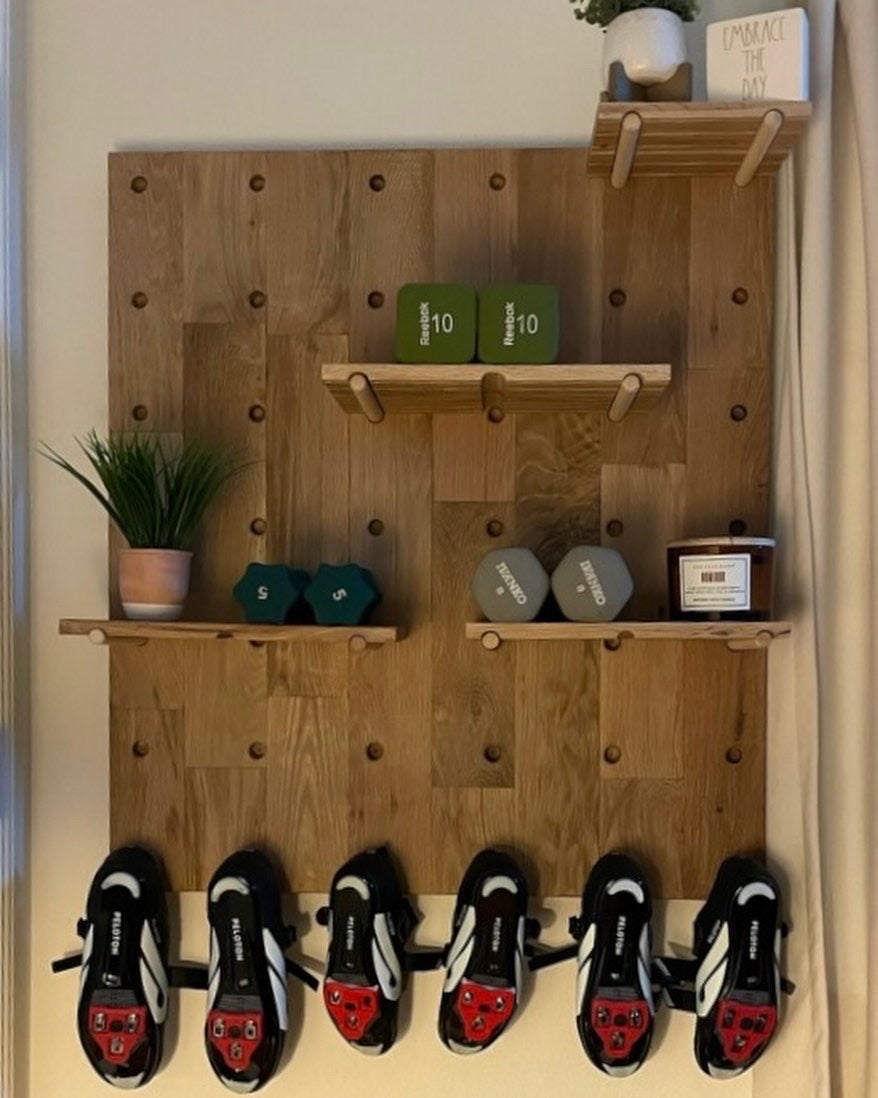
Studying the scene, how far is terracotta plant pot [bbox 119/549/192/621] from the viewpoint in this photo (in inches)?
61.0

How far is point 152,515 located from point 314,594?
9.8 inches

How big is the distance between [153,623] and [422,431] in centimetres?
45

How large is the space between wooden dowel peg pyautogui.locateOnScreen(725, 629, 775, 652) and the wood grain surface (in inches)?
0.8

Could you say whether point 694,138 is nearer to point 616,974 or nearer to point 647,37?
point 647,37

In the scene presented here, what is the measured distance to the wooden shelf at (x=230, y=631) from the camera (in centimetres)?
151

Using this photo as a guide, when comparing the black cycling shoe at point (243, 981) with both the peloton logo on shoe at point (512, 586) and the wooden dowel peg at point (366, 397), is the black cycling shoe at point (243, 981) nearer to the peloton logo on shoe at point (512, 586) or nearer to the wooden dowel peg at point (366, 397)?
the peloton logo on shoe at point (512, 586)

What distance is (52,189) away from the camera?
169cm

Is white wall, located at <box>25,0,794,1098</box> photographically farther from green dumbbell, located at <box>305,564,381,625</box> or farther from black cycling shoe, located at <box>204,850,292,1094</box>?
green dumbbell, located at <box>305,564,381,625</box>

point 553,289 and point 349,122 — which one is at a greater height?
point 349,122

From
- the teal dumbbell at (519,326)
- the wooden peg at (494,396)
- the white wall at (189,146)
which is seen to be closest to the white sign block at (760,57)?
the white wall at (189,146)

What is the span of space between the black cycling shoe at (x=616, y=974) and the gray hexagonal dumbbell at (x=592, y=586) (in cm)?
37

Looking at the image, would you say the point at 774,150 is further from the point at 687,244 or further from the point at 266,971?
the point at 266,971

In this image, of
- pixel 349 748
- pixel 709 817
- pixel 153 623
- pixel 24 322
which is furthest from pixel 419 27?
pixel 709 817

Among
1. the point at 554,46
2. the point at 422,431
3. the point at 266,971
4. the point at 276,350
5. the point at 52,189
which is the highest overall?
the point at 554,46
